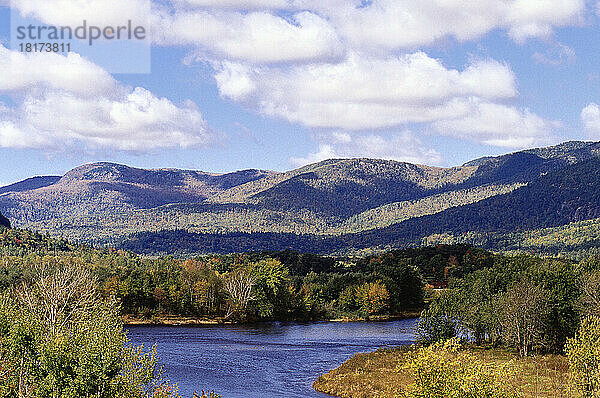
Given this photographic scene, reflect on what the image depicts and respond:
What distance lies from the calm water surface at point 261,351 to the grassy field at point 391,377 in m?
3.39

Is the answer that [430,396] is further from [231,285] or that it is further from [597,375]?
[231,285]

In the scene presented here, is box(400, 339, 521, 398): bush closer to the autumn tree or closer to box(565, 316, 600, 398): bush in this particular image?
box(565, 316, 600, 398): bush

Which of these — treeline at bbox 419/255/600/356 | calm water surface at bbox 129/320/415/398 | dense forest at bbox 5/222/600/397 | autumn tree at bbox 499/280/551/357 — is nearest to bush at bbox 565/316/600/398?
dense forest at bbox 5/222/600/397

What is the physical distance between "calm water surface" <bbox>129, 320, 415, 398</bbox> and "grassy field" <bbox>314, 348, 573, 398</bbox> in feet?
11.1

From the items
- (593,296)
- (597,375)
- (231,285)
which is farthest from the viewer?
(231,285)

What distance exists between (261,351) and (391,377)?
36317 mm

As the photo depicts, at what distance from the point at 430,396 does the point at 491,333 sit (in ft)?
254

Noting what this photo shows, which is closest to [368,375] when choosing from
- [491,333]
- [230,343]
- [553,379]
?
[553,379]

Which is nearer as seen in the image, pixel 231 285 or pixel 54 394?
pixel 54 394

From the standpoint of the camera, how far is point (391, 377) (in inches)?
3551

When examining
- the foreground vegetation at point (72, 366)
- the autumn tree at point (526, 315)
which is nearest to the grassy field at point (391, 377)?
the autumn tree at point (526, 315)

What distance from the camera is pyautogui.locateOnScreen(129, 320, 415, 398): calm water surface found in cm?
9081

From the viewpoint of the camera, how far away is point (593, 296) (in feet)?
346

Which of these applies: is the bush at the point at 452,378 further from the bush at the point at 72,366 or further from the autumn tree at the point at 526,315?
the autumn tree at the point at 526,315
